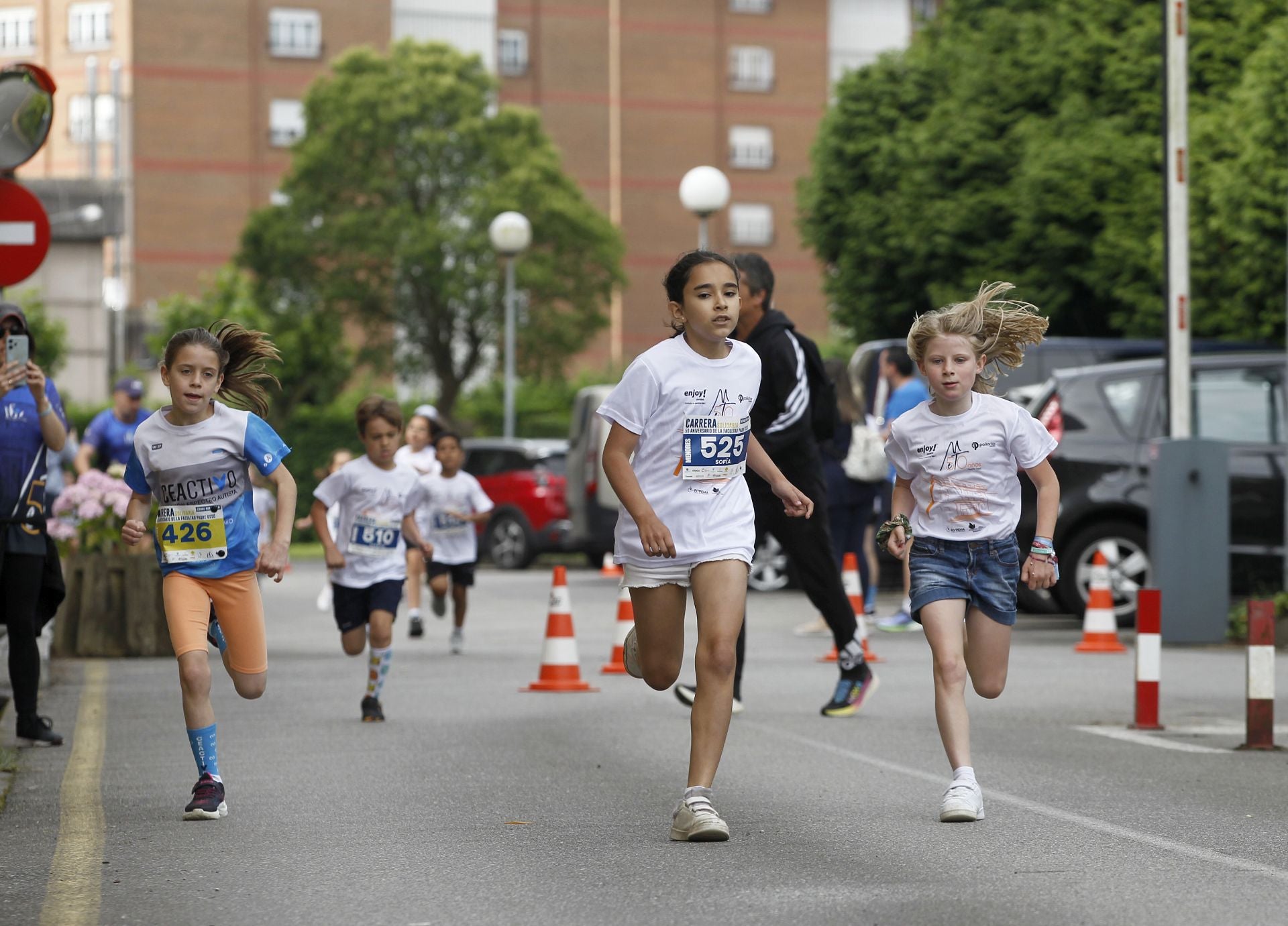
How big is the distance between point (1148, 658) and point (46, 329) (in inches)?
1377

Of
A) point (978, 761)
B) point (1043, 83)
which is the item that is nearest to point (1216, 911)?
point (978, 761)

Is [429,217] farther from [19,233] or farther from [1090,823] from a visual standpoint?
[1090,823]

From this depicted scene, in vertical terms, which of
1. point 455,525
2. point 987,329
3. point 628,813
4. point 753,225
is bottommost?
point 628,813

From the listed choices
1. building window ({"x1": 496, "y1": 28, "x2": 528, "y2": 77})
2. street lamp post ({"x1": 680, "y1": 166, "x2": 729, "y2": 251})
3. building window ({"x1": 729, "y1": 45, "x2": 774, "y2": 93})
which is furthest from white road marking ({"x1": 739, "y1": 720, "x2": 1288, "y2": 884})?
building window ({"x1": 729, "y1": 45, "x2": 774, "y2": 93})

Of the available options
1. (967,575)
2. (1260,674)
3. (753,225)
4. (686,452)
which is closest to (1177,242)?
(1260,674)

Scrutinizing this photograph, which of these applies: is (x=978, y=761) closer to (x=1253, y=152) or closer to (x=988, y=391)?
(x=988, y=391)

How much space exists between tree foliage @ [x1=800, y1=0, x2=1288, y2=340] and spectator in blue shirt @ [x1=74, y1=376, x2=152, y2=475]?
14.2 meters

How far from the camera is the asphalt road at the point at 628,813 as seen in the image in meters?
5.68

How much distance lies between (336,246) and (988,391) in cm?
4901

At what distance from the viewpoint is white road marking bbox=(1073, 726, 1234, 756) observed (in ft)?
30.2

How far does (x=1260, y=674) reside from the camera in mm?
9148

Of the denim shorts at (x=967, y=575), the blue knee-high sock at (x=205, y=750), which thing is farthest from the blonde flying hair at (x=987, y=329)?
the blue knee-high sock at (x=205, y=750)

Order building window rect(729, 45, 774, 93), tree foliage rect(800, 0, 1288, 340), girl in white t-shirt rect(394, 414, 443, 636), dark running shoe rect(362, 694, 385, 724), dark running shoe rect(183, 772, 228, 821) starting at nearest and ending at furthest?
dark running shoe rect(183, 772, 228, 821)
dark running shoe rect(362, 694, 385, 724)
girl in white t-shirt rect(394, 414, 443, 636)
tree foliage rect(800, 0, 1288, 340)
building window rect(729, 45, 774, 93)

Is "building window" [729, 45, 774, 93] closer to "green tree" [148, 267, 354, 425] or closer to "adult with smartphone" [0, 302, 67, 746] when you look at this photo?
"green tree" [148, 267, 354, 425]
